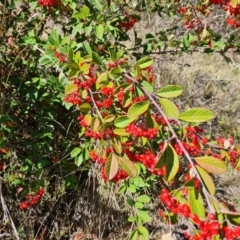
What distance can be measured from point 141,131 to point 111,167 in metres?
0.13

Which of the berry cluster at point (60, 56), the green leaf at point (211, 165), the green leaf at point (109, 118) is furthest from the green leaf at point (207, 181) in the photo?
the berry cluster at point (60, 56)

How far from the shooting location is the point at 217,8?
14.7 feet

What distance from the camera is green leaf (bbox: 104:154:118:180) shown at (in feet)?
3.48

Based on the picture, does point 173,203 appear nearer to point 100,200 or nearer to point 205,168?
point 205,168

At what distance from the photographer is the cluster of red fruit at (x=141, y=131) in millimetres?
1093

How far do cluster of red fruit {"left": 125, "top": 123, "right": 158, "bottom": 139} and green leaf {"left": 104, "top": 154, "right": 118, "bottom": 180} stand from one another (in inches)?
3.3

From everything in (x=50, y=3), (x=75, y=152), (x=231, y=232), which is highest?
(x=50, y=3)

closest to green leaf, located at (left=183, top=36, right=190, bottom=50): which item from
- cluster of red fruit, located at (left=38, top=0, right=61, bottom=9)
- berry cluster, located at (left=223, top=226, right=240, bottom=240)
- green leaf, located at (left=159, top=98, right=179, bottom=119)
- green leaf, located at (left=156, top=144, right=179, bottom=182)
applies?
cluster of red fruit, located at (left=38, top=0, right=61, bottom=9)

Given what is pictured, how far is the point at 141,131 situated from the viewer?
111cm

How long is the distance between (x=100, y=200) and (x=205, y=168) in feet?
4.69

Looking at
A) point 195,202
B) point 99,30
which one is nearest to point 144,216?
point 99,30

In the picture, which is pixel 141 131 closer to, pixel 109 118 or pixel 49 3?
pixel 109 118

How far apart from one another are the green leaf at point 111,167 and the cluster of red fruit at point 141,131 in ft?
0.27

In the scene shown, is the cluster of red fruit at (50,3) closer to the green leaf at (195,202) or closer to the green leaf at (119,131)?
the green leaf at (119,131)
